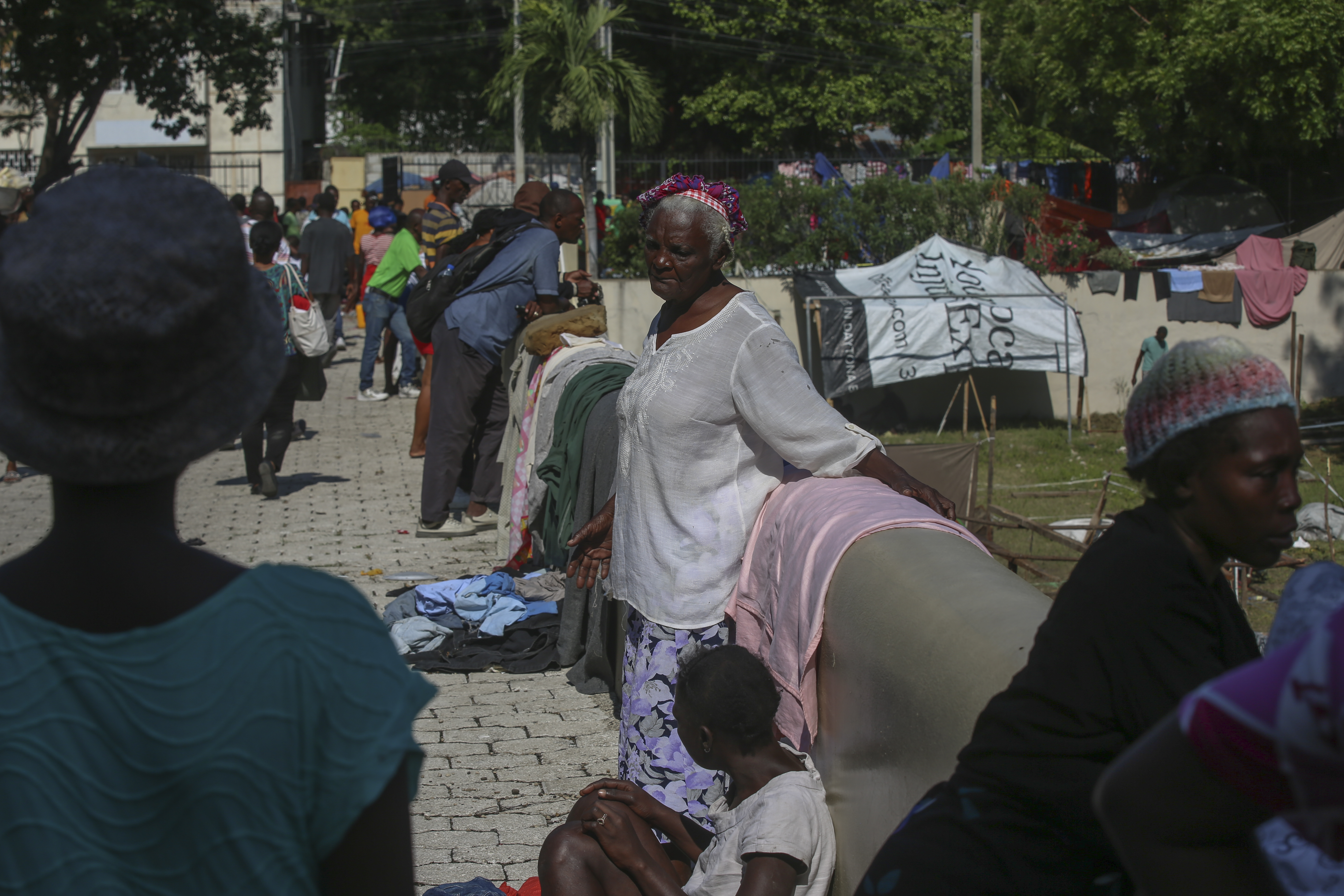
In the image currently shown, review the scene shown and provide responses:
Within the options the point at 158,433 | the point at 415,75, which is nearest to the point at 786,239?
the point at 158,433

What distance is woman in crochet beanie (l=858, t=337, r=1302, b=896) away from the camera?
65.3 inches

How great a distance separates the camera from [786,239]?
1806cm

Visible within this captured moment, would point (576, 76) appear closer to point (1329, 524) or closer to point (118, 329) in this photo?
point (1329, 524)

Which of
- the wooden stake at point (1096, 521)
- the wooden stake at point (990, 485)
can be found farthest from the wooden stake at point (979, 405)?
the wooden stake at point (1096, 521)

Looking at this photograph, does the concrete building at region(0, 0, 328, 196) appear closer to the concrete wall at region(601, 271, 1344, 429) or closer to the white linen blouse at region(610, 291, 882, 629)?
the concrete wall at region(601, 271, 1344, 429)

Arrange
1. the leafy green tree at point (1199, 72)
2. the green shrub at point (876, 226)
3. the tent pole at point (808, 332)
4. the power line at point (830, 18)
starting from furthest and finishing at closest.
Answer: the power line at point (830, 18) < the leafy green tree at point (1199, 72) < the green shrub at point (876, 226) < the tent pole at point (808, 332)

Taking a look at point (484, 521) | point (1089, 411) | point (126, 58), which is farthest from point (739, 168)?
point (484, 521)

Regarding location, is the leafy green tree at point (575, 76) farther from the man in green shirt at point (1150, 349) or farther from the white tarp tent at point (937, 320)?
→ the man in green shirt at point (1150, 349)

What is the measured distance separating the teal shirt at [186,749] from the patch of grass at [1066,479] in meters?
7.60

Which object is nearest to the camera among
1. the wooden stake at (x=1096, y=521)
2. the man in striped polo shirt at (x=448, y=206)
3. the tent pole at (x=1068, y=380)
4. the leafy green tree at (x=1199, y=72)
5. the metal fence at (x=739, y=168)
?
the wooden stake at (x=1096, y=521)

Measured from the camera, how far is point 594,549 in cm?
409

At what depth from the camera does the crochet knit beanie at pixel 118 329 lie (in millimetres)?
1176

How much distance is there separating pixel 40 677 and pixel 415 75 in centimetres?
4887

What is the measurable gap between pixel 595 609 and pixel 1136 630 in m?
4.15
